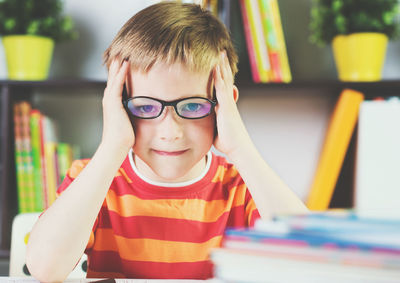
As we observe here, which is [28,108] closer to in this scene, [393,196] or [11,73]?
[11,73]

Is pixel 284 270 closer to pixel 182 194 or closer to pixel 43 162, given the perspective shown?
pixel 182 194

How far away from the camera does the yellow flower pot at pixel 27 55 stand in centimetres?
182

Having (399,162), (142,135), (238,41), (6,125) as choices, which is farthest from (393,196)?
(6,125)

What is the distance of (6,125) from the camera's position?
5.81 ft

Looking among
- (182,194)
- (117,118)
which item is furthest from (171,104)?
(182,194)

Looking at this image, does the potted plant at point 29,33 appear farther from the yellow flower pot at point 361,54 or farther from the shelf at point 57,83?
the yellow flower pot at point 361,54

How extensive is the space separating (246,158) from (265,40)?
3.03ft

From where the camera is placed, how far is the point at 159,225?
106cm

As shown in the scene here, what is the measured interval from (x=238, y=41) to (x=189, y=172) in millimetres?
974

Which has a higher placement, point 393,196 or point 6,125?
point 6,125

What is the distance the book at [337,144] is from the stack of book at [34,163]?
983mm

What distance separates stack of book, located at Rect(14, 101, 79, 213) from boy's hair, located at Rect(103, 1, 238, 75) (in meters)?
0.83

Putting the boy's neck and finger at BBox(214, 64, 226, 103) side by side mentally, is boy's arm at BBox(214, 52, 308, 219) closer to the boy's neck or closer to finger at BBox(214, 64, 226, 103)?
finger at BBox(214, 64, 226, 103)

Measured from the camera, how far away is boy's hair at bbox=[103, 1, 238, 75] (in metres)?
0.95
